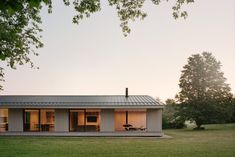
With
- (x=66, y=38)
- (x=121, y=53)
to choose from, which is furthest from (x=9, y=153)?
(x=121, y=53)

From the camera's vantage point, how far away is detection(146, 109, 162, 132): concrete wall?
27.7 meters

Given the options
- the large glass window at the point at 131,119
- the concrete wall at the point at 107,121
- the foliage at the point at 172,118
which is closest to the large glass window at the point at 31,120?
the concrete wall at the point at 107,121

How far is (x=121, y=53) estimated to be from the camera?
3009 centimetres

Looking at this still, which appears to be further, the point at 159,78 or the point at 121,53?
the point at 159,78

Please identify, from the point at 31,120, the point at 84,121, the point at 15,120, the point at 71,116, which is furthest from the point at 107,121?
the point at 15,120

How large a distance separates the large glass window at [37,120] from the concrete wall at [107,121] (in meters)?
5.30

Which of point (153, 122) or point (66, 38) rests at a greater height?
point (66, 38)

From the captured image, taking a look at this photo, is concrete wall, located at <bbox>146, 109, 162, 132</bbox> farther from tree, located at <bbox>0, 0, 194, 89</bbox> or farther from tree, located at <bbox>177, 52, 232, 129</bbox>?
tree, located at <bbox>0, 0, 194, 89</bbox>

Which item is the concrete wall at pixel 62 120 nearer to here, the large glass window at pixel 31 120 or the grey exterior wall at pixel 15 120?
the large glass window at pixel 31 120

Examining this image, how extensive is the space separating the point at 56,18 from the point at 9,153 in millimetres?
11695

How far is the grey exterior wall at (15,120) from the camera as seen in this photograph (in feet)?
93.2

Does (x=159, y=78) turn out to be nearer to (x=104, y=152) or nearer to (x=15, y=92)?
(x=15, y=92)

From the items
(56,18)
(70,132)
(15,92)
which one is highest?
(56,18)

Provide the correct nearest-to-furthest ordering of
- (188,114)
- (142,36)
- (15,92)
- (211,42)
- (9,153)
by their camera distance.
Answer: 1. (9,153)
2. (142,36)
3. (211,42)
4. (188,114)
5. (15,92)
